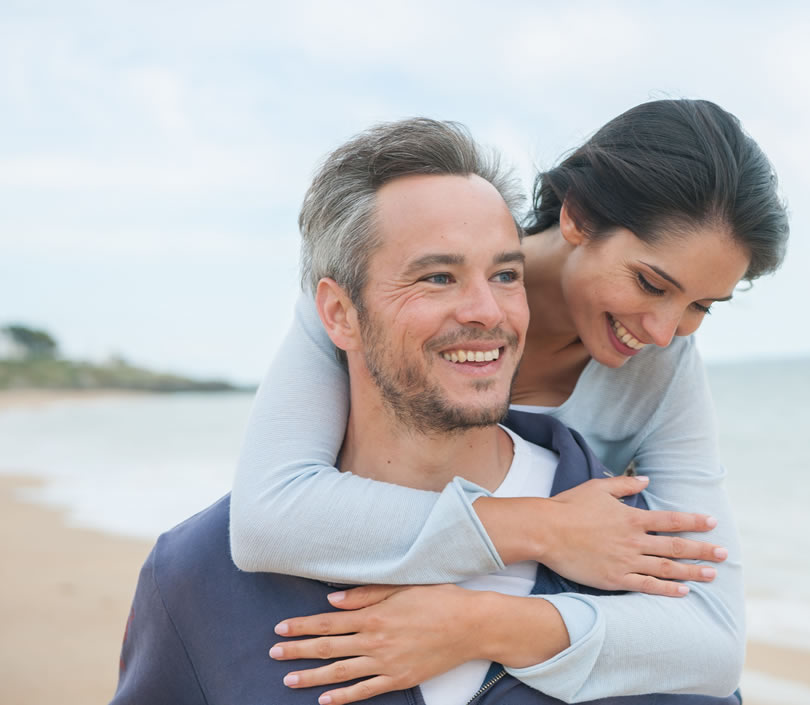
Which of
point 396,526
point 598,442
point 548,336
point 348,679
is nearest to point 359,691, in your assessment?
point 348,679

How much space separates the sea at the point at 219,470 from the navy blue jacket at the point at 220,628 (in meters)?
3.17

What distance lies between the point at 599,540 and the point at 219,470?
9.90 meters

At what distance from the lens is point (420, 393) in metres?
1.88

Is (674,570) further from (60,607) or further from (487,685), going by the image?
(60,607)

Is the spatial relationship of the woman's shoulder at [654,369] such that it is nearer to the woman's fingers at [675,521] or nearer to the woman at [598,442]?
the woman at [598,442]

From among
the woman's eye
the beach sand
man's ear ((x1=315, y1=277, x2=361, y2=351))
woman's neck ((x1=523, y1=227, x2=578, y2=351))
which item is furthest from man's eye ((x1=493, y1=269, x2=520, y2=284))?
the beach sand

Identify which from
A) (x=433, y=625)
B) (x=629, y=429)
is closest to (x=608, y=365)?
(x=629, y=429)

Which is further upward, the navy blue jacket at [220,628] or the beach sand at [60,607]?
the navy blue jacket at [220,628]

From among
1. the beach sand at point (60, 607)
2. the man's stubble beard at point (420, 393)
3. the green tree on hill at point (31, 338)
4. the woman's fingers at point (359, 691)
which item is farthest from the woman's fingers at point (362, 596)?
the green tree on hill at point (31, 338)

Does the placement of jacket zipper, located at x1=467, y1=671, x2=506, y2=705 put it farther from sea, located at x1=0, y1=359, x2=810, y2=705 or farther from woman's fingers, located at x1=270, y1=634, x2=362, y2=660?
sea, located at x1=0, y1=359, x2=810, y2=705

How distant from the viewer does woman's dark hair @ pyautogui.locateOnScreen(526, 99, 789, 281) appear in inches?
84.0

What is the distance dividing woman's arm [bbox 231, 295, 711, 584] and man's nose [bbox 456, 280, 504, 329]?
324mm

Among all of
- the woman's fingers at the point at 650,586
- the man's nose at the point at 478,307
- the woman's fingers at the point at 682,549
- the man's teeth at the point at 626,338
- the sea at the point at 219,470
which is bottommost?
the sea at the point at 219,470

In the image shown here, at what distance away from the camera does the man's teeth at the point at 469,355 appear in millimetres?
1823
